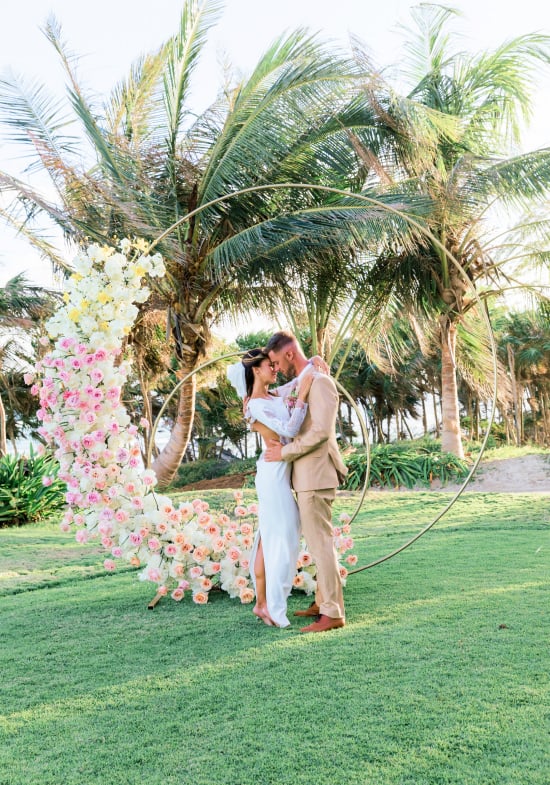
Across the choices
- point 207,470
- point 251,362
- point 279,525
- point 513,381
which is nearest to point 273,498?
point 279,525

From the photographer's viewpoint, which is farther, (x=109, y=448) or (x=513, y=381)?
(x=513, y=381)

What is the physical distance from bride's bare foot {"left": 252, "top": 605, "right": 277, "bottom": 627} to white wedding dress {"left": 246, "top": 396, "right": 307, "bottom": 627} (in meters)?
0.06

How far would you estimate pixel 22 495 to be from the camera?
34.6ft

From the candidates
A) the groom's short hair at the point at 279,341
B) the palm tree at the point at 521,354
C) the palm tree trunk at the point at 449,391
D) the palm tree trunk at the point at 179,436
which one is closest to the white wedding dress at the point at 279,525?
the groom's short hair at the point at 279,341

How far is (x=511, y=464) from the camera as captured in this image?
15.4 m

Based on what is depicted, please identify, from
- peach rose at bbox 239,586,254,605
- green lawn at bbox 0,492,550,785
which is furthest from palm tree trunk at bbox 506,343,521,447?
peach rose at bbox 239,586,254,605

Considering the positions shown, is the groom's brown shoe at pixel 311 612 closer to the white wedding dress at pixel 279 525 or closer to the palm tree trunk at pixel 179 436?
the white wedding dress at pixel 279 525

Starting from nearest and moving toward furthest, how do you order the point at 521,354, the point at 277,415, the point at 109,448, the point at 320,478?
the point at 320,478 → the point at 277,415 → the point at 109,448 → the point at 521,354

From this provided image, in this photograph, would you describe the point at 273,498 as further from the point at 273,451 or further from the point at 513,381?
the point at 513,381

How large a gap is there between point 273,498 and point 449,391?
10.6 m

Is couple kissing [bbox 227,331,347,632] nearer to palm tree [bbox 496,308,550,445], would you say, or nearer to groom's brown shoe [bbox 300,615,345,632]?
groom's brown shoe [bbox 300,615,345,632]

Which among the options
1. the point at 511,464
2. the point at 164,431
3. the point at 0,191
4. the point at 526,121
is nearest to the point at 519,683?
the point at 0,191

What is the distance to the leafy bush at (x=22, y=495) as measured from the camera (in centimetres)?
1032

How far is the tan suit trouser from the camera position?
4.22 meters
